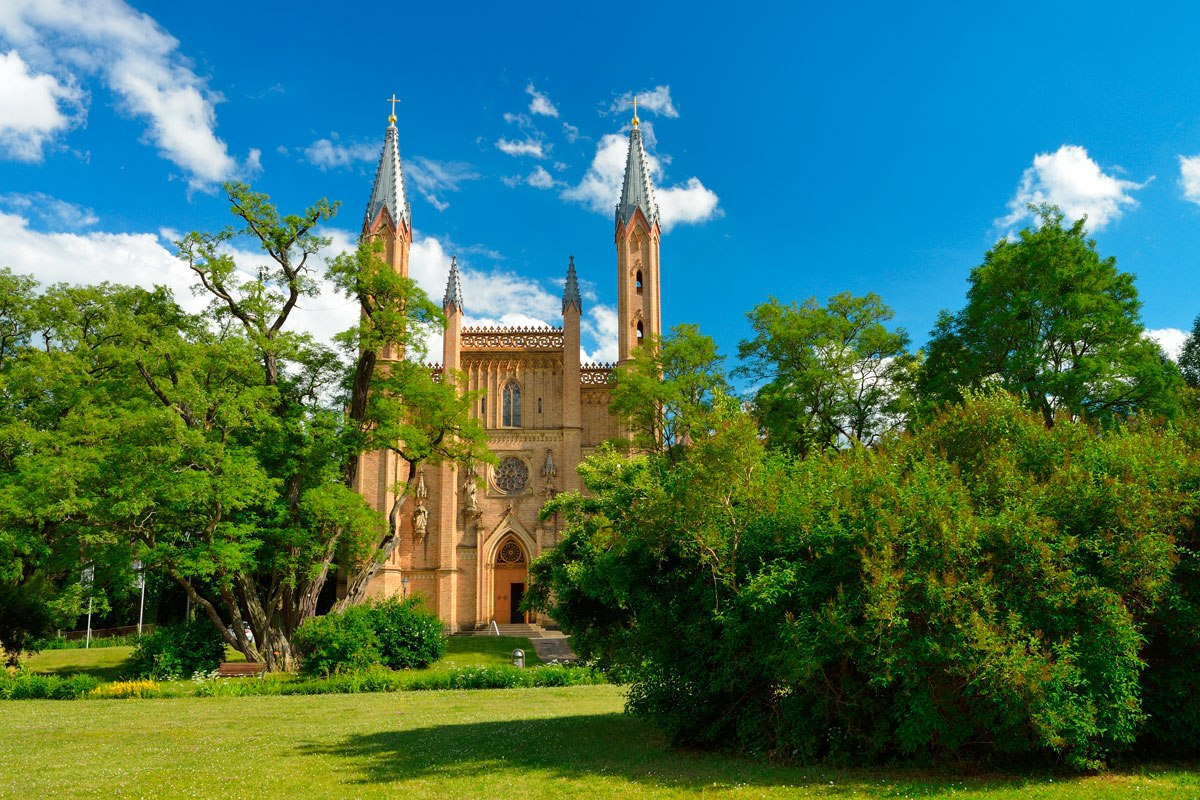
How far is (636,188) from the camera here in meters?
45.9

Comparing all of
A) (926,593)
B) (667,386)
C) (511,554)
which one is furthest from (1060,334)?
(511,554)

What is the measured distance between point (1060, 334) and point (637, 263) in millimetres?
23724

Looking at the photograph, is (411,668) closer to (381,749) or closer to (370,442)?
(370,442)

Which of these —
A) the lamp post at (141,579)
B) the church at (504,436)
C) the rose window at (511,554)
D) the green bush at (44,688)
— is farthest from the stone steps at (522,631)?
the green bush at (44,688)

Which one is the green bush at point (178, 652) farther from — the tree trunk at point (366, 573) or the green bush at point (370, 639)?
the tree trunk at point (366, 573)

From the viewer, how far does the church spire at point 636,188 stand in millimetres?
45062

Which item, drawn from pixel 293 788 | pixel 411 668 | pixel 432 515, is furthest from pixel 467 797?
pixel 432 515

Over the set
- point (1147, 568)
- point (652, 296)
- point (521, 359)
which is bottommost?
point (1147, 568)

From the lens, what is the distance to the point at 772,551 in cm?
1145

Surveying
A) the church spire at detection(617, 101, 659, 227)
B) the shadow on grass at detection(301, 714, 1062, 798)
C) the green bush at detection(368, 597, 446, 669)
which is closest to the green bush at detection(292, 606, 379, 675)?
the green bush at detection(368, 597, 446, 669)

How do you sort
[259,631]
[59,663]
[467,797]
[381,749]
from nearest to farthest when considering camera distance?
[467,797]
[381,749]
[259,631]
[59,663]

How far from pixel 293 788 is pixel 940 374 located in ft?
73.8

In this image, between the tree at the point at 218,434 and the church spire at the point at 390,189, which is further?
the church spire at the point at 390,189

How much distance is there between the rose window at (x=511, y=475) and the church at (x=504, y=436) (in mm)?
49
